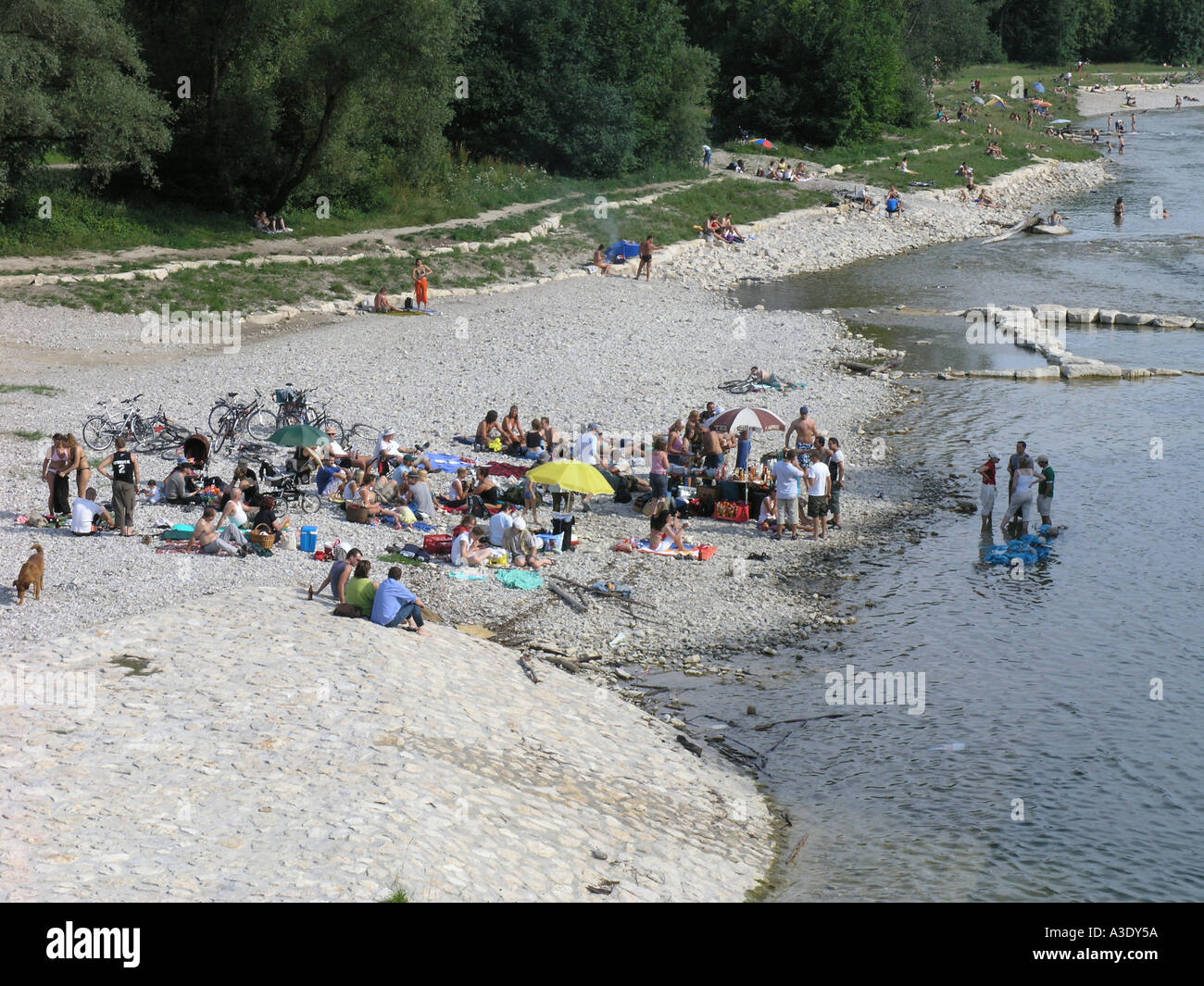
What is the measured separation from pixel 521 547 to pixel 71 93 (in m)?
20.8

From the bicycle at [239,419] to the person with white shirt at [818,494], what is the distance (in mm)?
10205

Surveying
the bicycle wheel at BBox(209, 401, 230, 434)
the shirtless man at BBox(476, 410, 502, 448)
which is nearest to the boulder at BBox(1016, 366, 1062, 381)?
the shirtless man at BBox(476, 410, 502, 448)

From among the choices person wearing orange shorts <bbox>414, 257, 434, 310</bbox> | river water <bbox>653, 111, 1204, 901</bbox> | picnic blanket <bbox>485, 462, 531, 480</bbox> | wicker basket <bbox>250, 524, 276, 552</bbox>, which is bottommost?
river water <bbox>653, 111, 1204, 901</bbox>

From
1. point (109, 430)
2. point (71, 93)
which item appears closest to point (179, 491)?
point (109, 430)

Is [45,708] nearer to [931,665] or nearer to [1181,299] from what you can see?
[931,665]

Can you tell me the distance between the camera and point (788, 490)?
858 inches

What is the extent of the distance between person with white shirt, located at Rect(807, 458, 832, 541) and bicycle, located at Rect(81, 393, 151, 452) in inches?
467

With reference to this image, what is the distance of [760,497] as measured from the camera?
2259 centimetres

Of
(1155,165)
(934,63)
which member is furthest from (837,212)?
(934,63)

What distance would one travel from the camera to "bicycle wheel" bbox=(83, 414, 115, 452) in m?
22.7

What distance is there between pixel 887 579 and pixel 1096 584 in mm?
3284

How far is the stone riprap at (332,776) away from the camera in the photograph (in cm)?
1041

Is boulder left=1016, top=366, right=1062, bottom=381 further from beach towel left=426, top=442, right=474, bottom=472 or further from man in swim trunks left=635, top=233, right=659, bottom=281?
beach towel left=426, top=442, right=474, bottom=472
